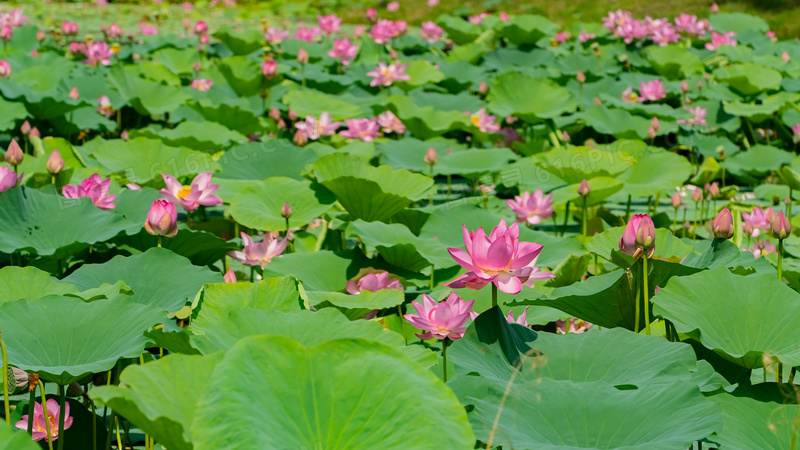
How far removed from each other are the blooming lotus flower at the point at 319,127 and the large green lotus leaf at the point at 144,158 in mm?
580

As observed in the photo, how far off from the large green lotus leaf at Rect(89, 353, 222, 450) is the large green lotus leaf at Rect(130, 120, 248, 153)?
6.50 ft

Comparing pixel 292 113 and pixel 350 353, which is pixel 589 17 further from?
pixel 350 353

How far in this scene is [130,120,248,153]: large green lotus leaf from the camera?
9.61 feet

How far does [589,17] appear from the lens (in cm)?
805

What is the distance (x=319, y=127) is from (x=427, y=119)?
498mm

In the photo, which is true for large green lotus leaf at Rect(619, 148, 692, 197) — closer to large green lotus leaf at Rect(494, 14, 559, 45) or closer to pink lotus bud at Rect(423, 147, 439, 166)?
pink lotus bud at Rect(423, 147, 439, 166)

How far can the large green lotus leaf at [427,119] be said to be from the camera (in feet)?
11.0

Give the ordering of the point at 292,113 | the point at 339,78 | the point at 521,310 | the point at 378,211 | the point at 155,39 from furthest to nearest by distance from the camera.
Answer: the point at 155,39, the point at 339,78, the point at 292,113, the point at 378,211, the point at 521,310

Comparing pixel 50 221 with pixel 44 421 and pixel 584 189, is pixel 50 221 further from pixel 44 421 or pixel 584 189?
pixel 584 189

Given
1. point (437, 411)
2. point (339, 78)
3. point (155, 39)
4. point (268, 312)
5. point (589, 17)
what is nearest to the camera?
point (437, 411)

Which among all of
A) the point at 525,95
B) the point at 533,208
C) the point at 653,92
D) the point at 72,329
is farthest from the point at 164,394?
the point at 653,92

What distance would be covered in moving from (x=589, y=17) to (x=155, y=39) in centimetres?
441

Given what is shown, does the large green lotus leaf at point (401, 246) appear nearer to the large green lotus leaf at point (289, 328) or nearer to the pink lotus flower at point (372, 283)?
the pink lotus flower at point (372, 283)

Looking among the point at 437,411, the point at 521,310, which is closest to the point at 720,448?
the point at 437,411
